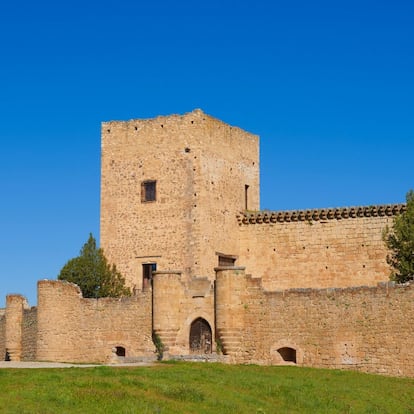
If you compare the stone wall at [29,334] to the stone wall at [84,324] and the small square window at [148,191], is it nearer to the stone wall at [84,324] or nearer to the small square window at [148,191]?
the stone wall at [84,324]

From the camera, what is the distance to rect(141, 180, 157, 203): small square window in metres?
40.2

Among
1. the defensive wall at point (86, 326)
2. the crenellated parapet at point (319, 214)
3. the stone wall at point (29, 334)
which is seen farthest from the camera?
the crenellated parapet at point (319, 214)

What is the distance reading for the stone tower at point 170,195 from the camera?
3925cm

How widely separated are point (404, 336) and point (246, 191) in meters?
14.8

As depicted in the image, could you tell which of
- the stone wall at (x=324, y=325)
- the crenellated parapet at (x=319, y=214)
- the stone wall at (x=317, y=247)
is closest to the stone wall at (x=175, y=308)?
the stone wall at (x=324, y=325)

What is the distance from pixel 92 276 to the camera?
39.6 meters

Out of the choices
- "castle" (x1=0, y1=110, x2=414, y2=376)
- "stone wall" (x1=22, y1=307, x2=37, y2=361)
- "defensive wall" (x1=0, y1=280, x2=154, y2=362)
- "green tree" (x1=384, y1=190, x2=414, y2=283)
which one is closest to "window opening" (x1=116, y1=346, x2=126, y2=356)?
"defensive wall" (x1=0, y1=280, x2=154, y2=362)

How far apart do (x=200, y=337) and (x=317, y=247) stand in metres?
8.16

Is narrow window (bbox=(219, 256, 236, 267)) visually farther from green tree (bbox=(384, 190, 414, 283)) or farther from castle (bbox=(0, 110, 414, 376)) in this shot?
green tree (bbox=(384, 190, 414, 283))

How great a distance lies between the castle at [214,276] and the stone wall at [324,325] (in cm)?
3

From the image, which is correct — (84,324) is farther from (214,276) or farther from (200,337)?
(214,276)

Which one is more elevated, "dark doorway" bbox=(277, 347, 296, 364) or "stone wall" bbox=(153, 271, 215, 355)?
"stone wall" bbox=(153, 271, 215, 355)

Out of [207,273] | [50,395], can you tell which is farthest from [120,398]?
[207,273]

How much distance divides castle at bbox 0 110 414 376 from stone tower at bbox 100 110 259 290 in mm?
50
